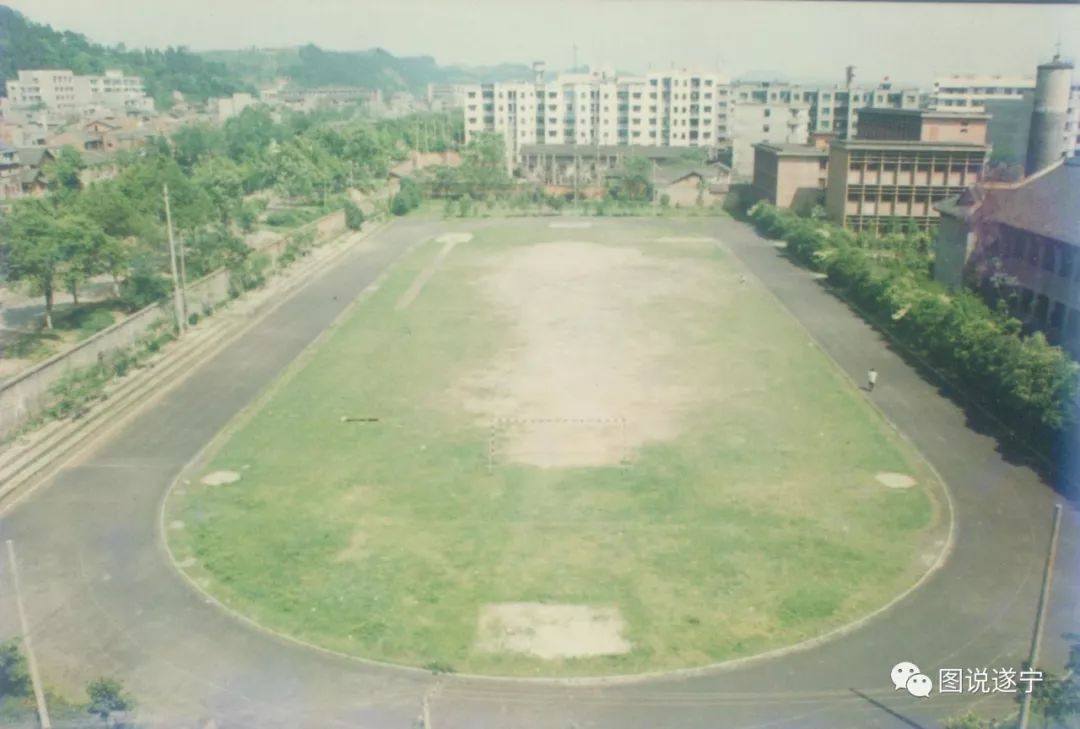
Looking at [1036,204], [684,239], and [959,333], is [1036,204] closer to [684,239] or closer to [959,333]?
[959,333]

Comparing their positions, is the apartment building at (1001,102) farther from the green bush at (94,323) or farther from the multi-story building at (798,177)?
the green bush at (94,323)

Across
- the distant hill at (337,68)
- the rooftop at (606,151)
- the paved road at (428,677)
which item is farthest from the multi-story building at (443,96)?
the paved road at (428,677)

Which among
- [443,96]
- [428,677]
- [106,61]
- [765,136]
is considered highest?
[106,61]

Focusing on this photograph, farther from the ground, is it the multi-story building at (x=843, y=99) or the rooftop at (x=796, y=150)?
the multi-story building at (x=843, y=99)

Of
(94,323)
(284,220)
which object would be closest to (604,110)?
(284,220)

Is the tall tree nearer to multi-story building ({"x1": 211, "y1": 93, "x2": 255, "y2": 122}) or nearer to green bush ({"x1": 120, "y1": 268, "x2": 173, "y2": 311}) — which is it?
green bush ({"x1": 120, "y1": 268, "x2": 173, "y2": 311})

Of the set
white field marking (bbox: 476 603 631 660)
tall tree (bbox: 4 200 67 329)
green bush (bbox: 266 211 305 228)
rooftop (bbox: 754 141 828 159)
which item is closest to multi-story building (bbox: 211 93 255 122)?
green bush (bbox: 266 211 305 228)
